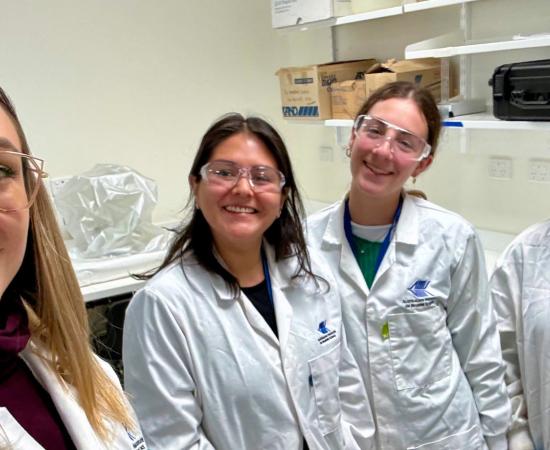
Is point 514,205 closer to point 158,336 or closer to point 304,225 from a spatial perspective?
point 304,225

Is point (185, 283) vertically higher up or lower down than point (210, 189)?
lower down

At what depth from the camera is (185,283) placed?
47.4 inches

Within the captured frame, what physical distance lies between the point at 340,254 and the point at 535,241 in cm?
55

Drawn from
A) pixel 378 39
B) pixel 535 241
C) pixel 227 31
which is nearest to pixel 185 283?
pixel 535 241

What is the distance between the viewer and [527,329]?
150 cm

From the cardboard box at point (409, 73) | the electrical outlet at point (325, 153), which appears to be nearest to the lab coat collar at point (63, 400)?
the cardboard box at point (409, 73)

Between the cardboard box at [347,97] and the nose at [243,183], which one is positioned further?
the cardboard box at [347,97]

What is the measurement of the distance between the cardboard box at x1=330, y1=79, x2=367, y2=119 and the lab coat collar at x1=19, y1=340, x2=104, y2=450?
1.94 m

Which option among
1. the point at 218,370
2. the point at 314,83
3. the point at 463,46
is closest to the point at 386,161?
the point at 218,370

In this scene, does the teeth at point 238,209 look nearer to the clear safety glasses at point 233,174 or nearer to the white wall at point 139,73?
the clear safety glasses at point 233,174

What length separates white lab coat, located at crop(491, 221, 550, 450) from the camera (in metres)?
1.46

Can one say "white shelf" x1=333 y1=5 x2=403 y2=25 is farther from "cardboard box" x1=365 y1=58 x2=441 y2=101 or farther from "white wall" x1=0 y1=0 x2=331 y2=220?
"white wall" x1=0 y1=0 x2=331 y2=220

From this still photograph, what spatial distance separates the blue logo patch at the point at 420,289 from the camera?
1483mm

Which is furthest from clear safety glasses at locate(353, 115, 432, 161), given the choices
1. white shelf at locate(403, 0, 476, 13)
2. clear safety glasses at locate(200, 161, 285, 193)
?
white shelf at locate(403, 0, 476, 13)
